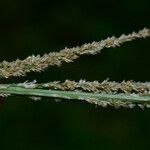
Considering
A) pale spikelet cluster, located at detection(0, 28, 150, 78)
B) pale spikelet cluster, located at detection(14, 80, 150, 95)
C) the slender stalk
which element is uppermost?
pale spikelet cluster, located at detection(0, 28, 150, 78)

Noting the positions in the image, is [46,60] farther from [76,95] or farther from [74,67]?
[74,67]

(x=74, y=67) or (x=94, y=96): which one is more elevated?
(x=74, y=67)

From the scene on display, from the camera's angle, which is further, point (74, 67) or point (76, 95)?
point (74, 67)

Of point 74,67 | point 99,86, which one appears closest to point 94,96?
point 99,86

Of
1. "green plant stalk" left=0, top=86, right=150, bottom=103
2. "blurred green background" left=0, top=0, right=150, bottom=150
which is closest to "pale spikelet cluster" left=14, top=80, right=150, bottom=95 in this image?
"green plant stalk" left=0, top=86, right=150, bottom=103

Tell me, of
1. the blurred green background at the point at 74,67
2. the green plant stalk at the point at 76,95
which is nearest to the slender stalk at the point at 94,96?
the green plant stalk at the point at 76,95

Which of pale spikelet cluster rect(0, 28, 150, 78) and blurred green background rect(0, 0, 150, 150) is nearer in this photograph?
pale spikelet cluster rect(0, 28, 150, 78)

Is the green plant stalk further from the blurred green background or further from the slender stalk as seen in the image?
the blurred green background

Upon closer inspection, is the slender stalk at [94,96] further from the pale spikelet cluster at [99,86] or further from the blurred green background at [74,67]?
the blurred green background at [74,67]
